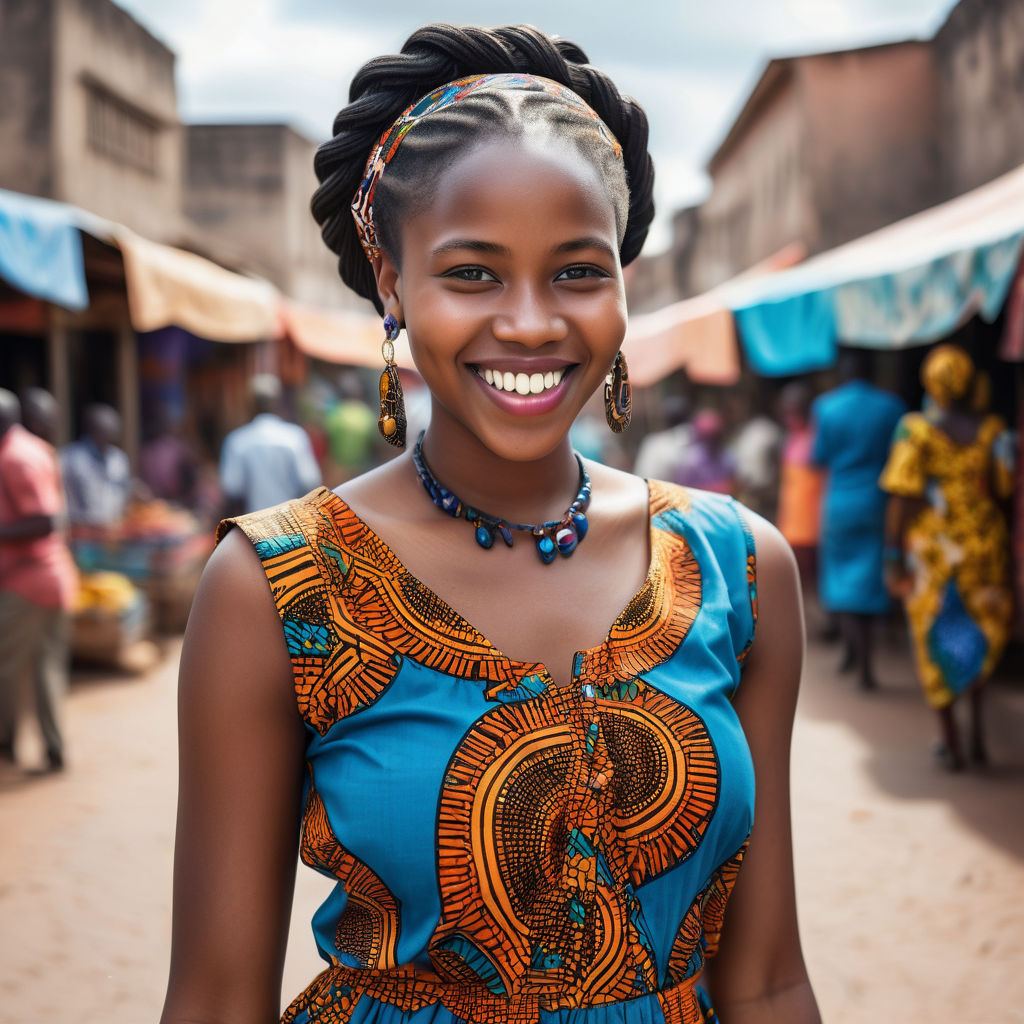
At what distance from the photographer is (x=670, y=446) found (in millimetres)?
10281

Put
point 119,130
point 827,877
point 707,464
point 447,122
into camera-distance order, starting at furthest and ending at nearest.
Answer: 1. point 119,130
2. point 707,464
3. point 827,877
4. point 447,122

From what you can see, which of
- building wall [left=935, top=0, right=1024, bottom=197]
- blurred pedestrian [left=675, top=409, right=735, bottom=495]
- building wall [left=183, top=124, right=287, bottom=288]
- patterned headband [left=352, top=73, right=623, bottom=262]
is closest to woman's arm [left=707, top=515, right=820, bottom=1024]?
patterned headband [left=352, top=73, right=623, bottom=262]

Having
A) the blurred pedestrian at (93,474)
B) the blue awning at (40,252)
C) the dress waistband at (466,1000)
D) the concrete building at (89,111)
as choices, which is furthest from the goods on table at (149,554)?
the dress waistband at (466,1000)

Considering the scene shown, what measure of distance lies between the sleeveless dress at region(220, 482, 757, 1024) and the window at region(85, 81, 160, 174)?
1239 centimetres

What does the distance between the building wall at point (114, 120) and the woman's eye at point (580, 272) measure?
450 inches

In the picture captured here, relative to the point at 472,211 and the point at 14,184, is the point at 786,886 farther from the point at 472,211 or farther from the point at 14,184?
the point at 14,184

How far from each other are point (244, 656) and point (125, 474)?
796 cm

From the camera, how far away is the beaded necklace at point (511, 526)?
1.45 m

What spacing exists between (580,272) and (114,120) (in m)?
13.1

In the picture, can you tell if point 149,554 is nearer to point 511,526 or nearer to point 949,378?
point 949,378

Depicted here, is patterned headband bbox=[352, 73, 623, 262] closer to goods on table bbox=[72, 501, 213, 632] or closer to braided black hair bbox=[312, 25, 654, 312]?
braided black hair bbox=[312, 25, 654, 312]

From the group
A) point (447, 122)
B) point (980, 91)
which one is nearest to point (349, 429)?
point (980, 91)

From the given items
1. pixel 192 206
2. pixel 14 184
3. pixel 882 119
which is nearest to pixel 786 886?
pixel 14 184

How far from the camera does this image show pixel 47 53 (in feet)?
36.7
